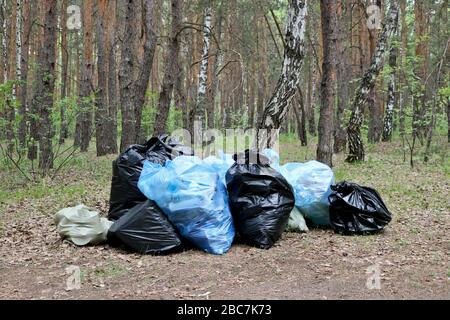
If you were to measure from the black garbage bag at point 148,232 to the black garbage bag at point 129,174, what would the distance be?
63 centimetres

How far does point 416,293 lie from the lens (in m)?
3.71

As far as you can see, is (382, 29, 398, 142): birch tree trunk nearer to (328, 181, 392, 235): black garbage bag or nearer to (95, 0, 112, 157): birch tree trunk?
(95, 0, 112, 157): birch tree trunk

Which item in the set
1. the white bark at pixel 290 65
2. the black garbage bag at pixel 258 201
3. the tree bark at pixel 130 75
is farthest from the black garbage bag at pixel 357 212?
→ the tree bark at pixel 130 75

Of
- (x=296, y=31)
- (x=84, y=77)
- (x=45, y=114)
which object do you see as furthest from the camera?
(x=84, y=77)

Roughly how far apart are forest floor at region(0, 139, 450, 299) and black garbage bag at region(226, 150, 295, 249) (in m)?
0.17

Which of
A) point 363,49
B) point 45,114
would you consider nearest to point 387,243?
point 45,114

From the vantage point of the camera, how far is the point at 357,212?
539cm

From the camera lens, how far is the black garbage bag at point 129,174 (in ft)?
18.2

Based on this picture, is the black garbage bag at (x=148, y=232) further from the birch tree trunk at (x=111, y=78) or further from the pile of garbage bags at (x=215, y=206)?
the birch tree trunk at (x=111, y=78)

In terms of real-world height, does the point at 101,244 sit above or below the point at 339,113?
below

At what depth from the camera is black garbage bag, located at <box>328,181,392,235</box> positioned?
5363 mm
